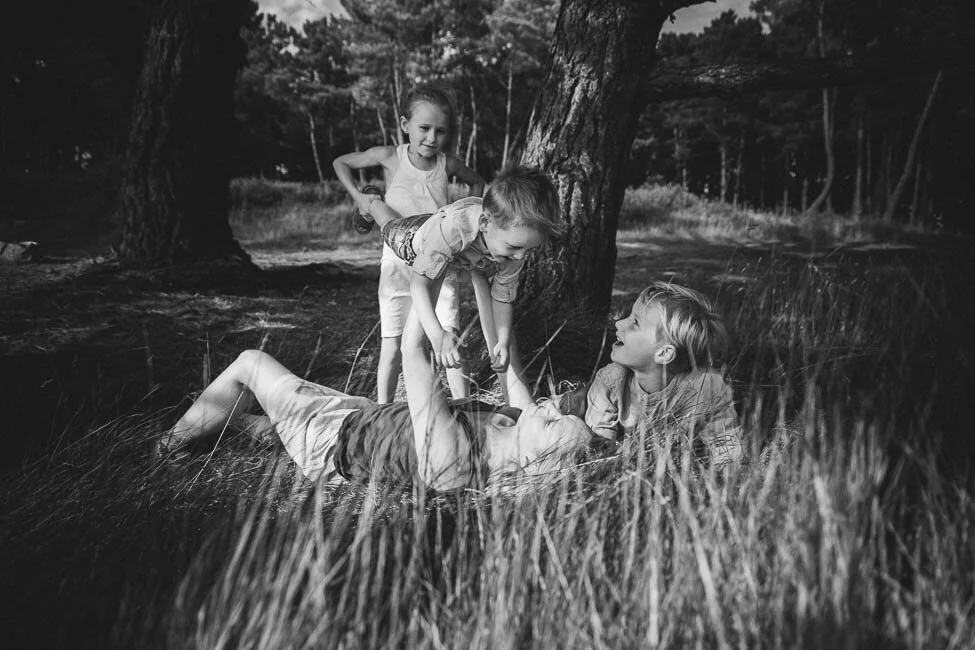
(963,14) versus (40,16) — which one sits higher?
(963,14)

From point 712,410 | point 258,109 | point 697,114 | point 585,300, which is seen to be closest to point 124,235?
point 585,300

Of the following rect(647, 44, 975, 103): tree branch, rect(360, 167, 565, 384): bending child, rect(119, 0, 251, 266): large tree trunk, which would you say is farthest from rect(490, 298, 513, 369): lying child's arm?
rect(119, 0, 251, 266): large tree trunk

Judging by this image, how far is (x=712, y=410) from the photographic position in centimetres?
201

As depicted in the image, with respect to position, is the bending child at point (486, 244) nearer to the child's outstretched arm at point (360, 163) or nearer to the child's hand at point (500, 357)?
the child's hand at point (500, 357)

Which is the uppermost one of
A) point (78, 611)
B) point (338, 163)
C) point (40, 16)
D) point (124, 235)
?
point (40, 16)

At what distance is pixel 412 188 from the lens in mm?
3189

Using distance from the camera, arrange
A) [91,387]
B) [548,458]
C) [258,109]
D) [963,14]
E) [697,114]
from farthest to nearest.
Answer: [258,109] < [697,114] < [963,14] < [91,387] < [548,458]

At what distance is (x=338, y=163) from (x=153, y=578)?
7.78 feet

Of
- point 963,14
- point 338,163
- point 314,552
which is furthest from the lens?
point 963,14

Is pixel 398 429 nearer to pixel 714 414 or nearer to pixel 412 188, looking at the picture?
pixel 714 414

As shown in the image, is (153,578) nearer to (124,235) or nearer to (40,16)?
(124,235)

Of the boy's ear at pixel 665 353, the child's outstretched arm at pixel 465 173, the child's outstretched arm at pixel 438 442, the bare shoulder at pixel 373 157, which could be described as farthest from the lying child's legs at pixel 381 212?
the boy's ear at pixel 665 353

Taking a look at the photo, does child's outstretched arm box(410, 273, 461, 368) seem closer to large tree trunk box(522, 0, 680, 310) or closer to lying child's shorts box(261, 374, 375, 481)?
lying child's shorts box(261, 374, 375, 481)

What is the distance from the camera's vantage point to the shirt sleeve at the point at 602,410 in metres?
2.08
